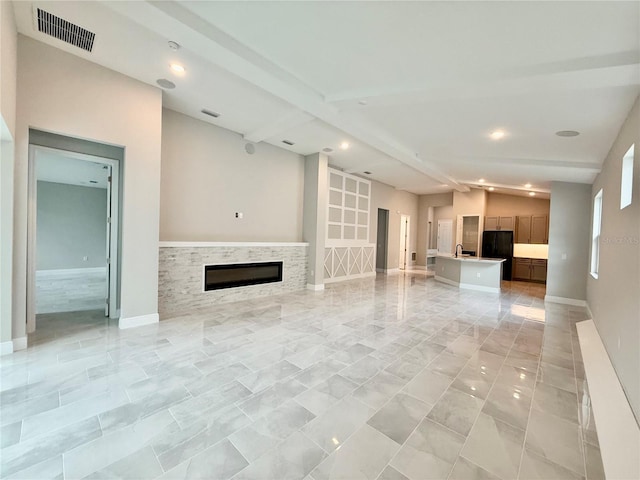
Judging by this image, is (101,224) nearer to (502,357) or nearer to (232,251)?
(232,251)

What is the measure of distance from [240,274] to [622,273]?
5.63 metres

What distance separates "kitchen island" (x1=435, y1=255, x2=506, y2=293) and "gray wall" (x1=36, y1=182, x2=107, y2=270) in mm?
11864

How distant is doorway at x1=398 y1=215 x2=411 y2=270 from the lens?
38.1ft

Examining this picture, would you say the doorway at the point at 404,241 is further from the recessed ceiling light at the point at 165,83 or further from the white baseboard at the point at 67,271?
the white baseboard at the point at 67,271

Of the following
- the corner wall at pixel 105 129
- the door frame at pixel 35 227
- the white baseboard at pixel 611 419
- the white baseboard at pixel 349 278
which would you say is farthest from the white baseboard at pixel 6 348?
the white baseboard at pixel 349 278

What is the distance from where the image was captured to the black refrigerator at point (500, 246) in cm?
932

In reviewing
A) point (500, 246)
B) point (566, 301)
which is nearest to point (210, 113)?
point (566, 301)

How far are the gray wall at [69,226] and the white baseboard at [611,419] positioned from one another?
40.8 feet

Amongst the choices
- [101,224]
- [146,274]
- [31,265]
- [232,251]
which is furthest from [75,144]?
[101,224]

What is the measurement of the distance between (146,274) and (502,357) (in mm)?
4950

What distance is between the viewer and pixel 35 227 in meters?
3.30

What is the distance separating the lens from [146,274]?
3988 mm

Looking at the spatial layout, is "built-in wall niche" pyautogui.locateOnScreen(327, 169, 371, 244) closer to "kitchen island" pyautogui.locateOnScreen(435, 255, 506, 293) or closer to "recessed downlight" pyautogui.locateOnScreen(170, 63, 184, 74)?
"kitchen island" pyautogui.locateOnScreen(435, 255, 506, 293)

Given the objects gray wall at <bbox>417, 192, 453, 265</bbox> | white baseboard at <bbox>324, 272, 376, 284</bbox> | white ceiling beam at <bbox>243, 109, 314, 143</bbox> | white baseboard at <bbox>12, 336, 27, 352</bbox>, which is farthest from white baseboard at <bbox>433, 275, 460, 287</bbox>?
white baseboard at <bbox>12, 336, 27, 352</bbox>
